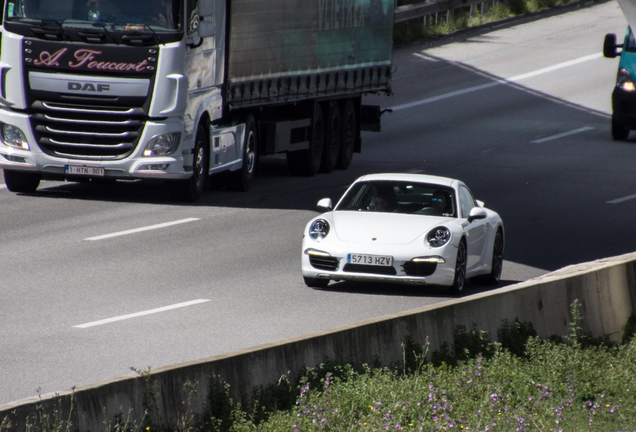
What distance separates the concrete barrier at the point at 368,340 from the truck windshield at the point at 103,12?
7.45 m

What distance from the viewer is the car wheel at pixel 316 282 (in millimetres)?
13148

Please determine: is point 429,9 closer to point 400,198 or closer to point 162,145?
point 162,145

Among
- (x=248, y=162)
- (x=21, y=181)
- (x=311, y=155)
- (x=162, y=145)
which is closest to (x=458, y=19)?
(x=311, y=155)

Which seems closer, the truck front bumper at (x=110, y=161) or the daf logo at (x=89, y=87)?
the daf logo at (x=89, y=87)

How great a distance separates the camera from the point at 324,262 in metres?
12.8

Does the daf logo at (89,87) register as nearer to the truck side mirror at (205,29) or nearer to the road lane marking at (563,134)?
the truck side mirror at (205,29)

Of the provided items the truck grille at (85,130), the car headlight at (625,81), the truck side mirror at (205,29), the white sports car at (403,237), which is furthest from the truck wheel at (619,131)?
the white sports car at (403,237)

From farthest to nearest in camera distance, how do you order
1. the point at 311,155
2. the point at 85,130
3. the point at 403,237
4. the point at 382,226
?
1. the point at 311,155
2. the point at 85,130
3. the point at 382,226
4. the point at 403,237

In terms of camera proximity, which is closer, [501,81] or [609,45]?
[609,45]

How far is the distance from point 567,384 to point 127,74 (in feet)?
31.4

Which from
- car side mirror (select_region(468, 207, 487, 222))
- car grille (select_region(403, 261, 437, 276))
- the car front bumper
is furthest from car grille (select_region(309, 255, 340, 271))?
car side mirror (select_region(468, 207, 487, 222))

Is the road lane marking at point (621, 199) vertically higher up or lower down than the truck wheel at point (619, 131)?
higher up

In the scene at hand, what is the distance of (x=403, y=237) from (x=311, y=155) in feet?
32.3

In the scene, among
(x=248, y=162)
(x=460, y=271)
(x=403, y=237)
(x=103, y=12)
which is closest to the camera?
(x=403, y=237)
